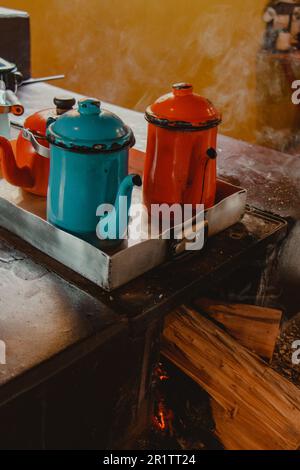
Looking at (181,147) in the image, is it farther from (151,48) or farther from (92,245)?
(151,48)

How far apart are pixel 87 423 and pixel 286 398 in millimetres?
687

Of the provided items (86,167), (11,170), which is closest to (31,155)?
(11,170)

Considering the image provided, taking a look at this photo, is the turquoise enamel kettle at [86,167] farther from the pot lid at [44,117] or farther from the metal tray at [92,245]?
the pot lid at [44,117]

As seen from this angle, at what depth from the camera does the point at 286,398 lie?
1.61 m

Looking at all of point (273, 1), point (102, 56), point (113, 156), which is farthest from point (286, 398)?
point (102, 56)

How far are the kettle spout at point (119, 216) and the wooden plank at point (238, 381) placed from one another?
1.95 ft

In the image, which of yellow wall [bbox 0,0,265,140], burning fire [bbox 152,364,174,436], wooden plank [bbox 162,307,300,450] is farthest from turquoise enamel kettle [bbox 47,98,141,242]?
yellow wall [bbox 0,0,265,140]

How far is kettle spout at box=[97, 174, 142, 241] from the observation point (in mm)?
1125

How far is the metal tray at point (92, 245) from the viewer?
3.80 ft

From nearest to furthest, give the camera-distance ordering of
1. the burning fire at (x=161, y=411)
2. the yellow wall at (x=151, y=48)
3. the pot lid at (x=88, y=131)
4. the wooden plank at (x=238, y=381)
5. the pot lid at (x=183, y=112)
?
the pot lid at (x=88, y=131)
the pot lid at (x=183, y=112)
the wooden plank at (x=238, y=381)
the burning fire at (x=161, y=411)
the yellow wall at (x=151, y=48)

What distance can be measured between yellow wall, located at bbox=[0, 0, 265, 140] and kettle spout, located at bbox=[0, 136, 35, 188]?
152 inches

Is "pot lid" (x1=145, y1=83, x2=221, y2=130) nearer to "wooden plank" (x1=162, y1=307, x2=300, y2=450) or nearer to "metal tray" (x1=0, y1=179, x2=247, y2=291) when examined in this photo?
"metal tray" (x1=0, y1=179, x2=247, y2=291)

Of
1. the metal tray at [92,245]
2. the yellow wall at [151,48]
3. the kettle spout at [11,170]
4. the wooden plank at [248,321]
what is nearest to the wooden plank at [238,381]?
the wooden plank at [248,321]

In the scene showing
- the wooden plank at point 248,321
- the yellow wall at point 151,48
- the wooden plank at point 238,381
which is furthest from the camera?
the yellow wall at point 151,48
